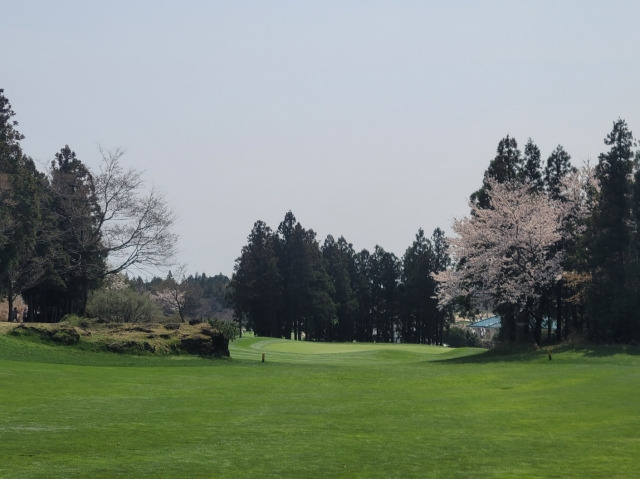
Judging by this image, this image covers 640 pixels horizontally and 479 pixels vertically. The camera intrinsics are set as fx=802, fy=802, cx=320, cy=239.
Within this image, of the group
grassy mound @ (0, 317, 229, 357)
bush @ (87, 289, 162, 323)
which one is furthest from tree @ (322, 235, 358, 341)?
grassy mound @ (0, 317, 229, 357)

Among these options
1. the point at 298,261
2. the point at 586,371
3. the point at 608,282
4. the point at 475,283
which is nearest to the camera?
the point at 586,371

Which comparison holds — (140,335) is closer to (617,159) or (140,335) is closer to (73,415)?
(73,415)

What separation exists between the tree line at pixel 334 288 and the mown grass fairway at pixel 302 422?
7370 centimetres

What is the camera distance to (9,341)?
36594mm

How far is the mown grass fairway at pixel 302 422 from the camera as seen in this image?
1375 centimetres

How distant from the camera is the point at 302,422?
64.8ft

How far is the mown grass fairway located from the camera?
13.8 meters

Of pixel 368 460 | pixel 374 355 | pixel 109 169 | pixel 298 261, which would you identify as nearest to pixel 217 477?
pixel 368 460

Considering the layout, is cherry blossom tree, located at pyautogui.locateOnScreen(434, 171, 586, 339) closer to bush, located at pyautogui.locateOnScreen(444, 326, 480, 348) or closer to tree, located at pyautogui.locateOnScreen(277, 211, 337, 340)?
tree, located at pyautogui.locateOnScreen(277, 211, 337, 340)

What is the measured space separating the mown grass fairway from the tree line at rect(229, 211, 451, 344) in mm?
73695

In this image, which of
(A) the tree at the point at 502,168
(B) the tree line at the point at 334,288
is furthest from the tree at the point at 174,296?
(A) the tree at the point at 502,168

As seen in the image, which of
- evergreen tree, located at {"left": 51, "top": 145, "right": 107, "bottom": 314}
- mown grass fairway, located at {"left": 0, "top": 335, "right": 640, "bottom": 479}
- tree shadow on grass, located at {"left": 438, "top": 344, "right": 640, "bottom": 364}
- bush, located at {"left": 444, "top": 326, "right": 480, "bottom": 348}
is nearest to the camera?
mown grass fairway, located at {"left": 0, "top": 335, "right": 640, "bottom": 479}

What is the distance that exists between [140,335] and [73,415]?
23.3 metres

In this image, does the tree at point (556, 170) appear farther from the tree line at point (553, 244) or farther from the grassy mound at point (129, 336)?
the grassy mound at point (129, 336)
